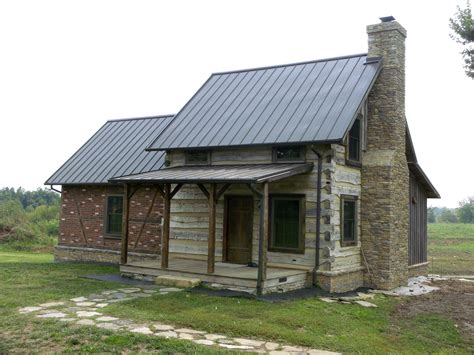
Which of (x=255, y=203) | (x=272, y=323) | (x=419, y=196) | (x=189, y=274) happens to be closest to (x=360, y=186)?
(x=255, y=203)

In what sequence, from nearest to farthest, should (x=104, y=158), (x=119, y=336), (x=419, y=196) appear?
(x=119, y=336), (x=419, y=196), (x=104, y=158)

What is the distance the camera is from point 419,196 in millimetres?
18562

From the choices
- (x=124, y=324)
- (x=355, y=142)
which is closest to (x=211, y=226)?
(x=124, y=324)

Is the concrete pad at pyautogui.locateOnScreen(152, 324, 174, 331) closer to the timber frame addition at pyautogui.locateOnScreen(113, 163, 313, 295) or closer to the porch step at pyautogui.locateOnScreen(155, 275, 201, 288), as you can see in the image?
the timber frame addition at pyautogui.locateOnScreen(113, 163, 313, 295)

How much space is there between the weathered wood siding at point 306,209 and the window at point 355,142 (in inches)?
17.0

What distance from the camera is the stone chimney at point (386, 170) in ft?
48.2

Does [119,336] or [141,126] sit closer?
[119,336]

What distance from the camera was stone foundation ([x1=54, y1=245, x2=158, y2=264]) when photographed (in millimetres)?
17656

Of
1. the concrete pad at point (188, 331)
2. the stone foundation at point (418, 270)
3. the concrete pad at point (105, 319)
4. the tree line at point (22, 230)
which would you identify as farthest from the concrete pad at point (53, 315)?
the tree line at point (22, 230)

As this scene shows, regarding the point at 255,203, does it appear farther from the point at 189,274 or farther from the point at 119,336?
the point at 119,336

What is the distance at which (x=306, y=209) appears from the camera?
13.4 m

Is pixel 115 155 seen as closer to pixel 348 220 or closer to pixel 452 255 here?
pixel 348 220

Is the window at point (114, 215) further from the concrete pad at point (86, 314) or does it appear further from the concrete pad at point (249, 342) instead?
the concrete pad at point (249, 342)

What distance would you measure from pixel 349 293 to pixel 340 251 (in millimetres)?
1142
